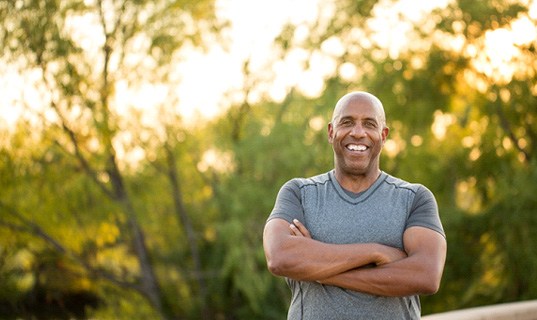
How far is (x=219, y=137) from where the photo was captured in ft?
53.0

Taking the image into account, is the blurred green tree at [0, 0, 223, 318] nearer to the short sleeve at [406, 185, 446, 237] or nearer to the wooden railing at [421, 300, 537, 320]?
the wooden railing at [421, 300, 537, 320]

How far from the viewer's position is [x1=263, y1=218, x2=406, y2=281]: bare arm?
2.40 meters

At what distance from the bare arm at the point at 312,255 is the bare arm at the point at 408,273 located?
23mm

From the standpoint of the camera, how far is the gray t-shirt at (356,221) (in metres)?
2.42

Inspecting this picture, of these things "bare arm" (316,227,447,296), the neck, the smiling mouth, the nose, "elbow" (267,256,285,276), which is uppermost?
the nose

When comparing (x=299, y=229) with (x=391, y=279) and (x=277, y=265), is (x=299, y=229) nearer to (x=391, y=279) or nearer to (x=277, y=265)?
(x=277, y=265)

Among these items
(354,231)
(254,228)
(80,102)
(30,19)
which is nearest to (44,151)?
(80,102)

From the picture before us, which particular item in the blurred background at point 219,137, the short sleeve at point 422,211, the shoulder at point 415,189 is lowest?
the short sleeve at point 422,211

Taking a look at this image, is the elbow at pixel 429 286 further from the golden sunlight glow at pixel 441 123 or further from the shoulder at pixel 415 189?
the golden sunlight glow at pixel 441 123

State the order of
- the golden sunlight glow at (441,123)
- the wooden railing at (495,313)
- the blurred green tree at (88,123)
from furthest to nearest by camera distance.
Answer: the golden sunlight glow at (441,123)
the blurred green tree at (88,123)
the wooden railing at (495,313)

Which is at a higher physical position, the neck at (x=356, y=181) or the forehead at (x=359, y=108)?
the forehead at (x=359, y=108)

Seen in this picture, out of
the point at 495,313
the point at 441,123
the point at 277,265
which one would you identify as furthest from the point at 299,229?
the point at 441,123

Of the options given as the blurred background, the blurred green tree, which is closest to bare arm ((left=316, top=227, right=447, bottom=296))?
the blurred background

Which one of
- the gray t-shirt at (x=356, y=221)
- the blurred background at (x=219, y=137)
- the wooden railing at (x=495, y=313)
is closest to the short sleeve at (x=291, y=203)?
the gray t-shirt at (x=356, y=221)
